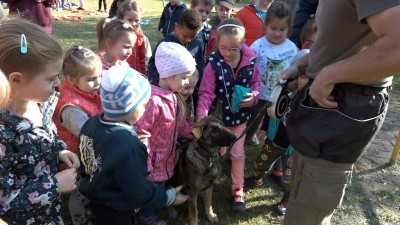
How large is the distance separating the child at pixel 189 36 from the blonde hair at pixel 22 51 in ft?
6.17

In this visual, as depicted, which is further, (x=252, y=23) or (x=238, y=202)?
(x=252, y=23)

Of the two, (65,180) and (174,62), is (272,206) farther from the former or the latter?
(65,180)

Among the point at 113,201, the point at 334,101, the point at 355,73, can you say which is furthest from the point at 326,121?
the point at 113,201

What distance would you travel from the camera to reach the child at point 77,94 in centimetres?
273

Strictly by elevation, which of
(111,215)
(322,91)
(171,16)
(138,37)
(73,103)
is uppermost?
(322,91)

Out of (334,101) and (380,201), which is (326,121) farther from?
(380,201)

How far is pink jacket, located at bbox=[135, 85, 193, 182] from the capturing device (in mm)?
2811

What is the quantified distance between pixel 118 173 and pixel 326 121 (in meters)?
1.27

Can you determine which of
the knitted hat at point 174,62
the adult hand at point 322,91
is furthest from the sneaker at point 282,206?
the adult hand at point 322,91

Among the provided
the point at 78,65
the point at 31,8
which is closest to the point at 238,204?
the point at 78,65

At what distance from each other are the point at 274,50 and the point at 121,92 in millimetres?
2238

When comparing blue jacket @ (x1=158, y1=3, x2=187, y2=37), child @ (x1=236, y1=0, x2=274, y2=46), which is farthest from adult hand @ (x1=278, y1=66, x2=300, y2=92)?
blue jacket @ (x1=158, y1=3, x2=187, y2=37)

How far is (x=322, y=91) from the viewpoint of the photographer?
1885mm

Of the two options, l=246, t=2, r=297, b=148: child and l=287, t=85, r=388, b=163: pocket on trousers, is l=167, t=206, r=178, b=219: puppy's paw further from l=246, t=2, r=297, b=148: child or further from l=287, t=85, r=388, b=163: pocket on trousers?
l=287, t=85, r=388, b=163: pocket on trousers
